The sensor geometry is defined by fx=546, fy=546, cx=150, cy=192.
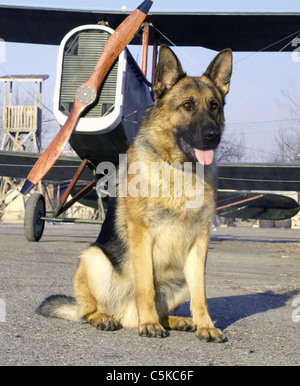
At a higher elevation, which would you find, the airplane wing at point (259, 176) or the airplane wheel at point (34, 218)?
the airplane wing at point (259, 176)

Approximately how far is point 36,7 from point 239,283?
981 centimetres

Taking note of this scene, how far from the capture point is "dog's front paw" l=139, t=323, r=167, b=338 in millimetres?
2910

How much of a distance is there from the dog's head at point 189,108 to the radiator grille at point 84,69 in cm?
537

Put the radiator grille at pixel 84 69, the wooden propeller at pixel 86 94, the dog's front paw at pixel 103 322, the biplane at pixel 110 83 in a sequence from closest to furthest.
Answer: the dog's front paw at pixel 103 322 → the wooden propeller at pixel 86 94 → the biplane at pixel 110 83 → the radiator grille at pixel 84 69

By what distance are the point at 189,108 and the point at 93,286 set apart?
123 cm

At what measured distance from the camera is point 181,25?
1379 centimetres

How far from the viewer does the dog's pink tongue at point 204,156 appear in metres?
3.35

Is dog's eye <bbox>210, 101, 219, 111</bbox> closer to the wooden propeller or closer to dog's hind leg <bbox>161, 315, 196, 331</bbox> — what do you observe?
dog's hind leg <bbox>161, 315, 196, 331</bbox>

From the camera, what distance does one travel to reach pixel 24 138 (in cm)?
3531

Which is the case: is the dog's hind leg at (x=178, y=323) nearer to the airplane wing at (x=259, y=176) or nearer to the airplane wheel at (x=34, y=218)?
the airplane wheel at (x=34, y=218)

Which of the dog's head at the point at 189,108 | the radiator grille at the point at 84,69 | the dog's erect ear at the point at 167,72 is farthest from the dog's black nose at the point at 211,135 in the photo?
the radiator grille at the point at 84,69

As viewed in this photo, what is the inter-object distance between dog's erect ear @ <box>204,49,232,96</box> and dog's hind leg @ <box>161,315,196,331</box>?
4.92 ft

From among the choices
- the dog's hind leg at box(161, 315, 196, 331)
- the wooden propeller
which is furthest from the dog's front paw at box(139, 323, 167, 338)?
the wooden propeller

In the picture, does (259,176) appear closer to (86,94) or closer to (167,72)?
(86,94)
